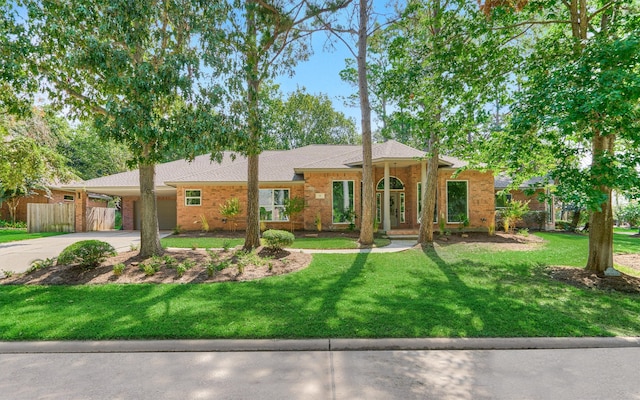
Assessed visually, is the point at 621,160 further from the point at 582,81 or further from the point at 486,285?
the point at 486,285

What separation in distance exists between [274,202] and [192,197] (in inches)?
171

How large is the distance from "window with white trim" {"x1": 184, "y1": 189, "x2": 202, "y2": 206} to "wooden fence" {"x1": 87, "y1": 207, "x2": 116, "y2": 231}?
7.16 m

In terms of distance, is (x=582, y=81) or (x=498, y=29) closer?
(x=582, y=81)

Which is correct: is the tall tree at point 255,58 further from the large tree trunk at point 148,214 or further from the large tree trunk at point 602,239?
the large tree trunk at point 602,239

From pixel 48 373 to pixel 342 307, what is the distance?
11.7ft

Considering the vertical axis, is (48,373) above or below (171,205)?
below

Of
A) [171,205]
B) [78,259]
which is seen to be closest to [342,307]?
[78,259]

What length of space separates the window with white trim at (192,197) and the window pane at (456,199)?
12807 mm

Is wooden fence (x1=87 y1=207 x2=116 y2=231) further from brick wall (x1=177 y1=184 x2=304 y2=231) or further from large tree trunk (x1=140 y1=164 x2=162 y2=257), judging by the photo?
large tree trunk (x1=140 y1=164 x2=162 y2=257)

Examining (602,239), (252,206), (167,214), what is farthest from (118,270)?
(167,214)

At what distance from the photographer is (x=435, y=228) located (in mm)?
14992

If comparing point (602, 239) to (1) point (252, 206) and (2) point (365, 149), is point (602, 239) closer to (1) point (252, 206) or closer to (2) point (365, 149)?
(2) point (365, 149)

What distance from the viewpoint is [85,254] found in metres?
6.93

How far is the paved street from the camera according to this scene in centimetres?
279
